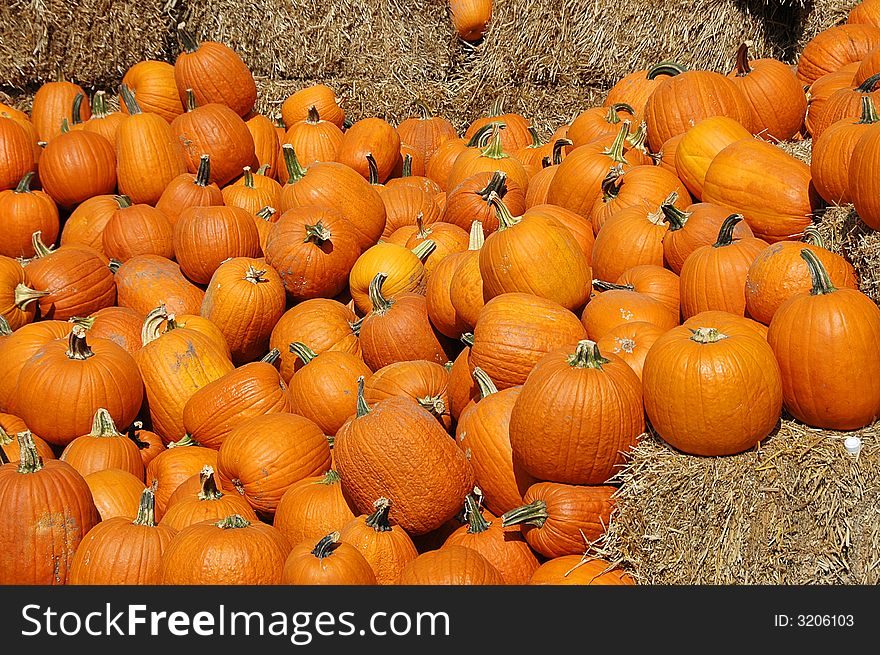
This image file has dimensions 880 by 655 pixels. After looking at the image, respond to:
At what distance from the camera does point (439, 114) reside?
22.3 ft

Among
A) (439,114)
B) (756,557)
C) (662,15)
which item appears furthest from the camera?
(439,114)

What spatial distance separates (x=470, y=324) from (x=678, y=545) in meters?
1.34

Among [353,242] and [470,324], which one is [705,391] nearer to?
[470,324]

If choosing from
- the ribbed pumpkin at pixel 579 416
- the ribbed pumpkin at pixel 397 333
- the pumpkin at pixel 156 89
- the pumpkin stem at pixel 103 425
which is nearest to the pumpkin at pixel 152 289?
the pumpkin stem at pixel 103 425

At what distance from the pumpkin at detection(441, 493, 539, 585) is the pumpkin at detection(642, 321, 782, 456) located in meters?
0.61

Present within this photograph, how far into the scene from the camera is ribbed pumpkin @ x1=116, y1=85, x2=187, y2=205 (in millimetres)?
5094

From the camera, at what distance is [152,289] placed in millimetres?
4465

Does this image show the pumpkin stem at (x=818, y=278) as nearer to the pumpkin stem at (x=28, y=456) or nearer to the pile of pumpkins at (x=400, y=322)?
the pile of pumpkins at (x=400, y=322)

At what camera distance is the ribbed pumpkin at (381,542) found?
108 inches

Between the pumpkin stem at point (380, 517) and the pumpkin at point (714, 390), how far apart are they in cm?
92

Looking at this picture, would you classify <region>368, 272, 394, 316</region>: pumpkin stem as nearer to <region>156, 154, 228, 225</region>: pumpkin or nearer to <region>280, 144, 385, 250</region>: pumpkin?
<region>280, 144, 385, 250</region>: pumpkin

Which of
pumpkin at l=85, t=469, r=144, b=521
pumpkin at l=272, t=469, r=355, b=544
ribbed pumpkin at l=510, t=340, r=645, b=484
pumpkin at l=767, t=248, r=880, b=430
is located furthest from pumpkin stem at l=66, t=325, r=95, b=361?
pumpkin at l=767, t=248, r=880, b=430

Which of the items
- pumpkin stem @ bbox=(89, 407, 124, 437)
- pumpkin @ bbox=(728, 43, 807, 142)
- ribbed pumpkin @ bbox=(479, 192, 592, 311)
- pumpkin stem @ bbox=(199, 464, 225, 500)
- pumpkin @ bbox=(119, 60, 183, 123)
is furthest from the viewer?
pumpkin @ bbox=(119, 60, 183, 123)

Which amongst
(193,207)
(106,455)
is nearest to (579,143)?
(193,207)
